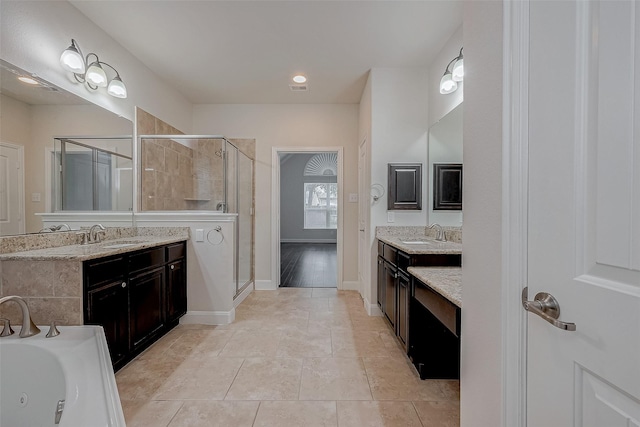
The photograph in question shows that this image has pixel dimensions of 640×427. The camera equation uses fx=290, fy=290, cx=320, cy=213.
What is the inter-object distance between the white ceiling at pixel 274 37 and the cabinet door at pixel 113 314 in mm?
2116

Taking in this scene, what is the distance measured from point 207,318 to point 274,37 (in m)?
2.80

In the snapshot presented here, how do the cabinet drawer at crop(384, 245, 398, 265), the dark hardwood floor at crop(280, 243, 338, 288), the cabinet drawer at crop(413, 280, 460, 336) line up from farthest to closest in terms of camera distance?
the dark hardwood floor at crop(280, 243, 338, 288)
the cabinet drawer at crop(384, 245, 398, 265)
the cabinet drawer at crop(413, 280, 460, 336)

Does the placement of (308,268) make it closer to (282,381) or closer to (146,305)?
(146,305)


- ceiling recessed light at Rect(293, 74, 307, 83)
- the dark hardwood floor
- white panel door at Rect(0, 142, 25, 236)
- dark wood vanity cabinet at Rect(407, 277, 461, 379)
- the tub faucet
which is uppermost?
ceiling recessed light at Rect(293, 74, 307, 83)

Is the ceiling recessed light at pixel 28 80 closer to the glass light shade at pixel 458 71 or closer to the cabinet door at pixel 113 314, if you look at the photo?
the cabinet door at pixel 113 314

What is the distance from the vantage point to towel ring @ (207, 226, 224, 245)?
2988 mm

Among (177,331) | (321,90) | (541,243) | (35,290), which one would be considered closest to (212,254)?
(177,331)

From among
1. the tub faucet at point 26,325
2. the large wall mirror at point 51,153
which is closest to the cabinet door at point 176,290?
the large wall mirror at point 51,153

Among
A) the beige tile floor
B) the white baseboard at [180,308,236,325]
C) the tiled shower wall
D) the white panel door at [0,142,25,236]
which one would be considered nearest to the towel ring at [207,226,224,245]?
the tiled shower wall

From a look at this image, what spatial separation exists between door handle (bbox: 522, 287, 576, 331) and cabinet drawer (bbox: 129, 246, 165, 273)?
2398 mm

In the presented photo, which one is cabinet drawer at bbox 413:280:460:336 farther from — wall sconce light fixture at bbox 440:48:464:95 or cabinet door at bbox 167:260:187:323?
cabinet door at bbox 167:260:187:323

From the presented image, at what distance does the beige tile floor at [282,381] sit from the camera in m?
1.64

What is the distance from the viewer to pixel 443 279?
1.70 m

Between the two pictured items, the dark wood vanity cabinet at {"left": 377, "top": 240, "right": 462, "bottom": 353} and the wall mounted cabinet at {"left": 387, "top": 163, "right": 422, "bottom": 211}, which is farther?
the wall mounted cabinet at {"left": 387, "top": 163, "right": 422, "bottom": 211}
